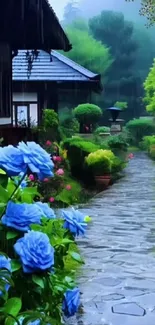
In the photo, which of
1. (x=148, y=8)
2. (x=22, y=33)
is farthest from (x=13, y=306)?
(x=148, y=8)

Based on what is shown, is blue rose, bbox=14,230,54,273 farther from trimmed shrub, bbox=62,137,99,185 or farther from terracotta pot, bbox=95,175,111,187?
terracotta pot, bbox=95,175,111,187

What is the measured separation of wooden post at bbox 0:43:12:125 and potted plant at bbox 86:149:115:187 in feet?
10.1

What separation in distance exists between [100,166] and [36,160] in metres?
13.1

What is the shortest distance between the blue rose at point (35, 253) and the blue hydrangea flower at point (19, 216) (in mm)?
73

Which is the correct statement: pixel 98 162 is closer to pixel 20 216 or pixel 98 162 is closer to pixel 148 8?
pixel 148 8

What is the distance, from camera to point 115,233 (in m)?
8.78

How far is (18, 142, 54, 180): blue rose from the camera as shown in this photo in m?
1.98

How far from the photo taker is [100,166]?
15.1 m

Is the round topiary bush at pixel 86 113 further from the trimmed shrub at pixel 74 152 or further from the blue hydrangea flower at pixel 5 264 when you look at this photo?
the blue hydrangea flower at pixel 5 264

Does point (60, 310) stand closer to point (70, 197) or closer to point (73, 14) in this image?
point (70, 197)

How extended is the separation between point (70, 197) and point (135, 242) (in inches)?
165

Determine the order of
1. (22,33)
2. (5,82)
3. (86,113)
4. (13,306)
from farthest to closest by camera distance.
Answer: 1. (86,113)
2. (5,82)
3. (22,33)
4. (13,306)

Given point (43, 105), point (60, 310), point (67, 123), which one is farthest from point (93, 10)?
point (60, 310)

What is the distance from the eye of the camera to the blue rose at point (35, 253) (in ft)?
6.34
